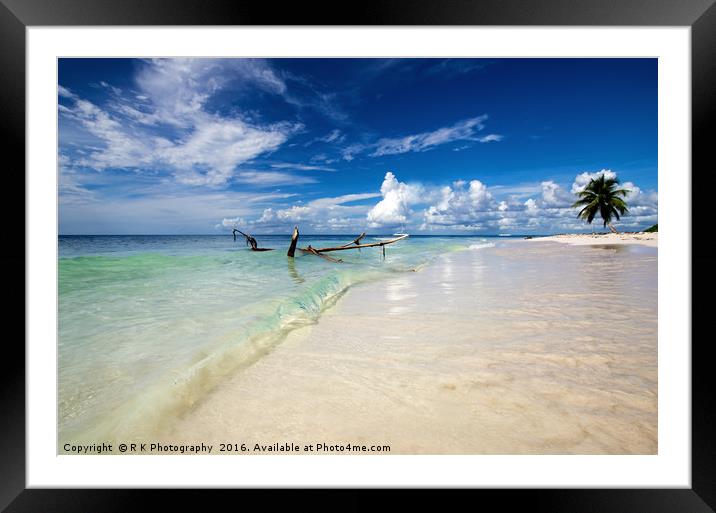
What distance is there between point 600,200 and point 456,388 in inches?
995

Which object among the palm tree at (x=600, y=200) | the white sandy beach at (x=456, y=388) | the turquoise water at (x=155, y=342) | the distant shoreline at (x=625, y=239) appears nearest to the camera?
the white sandy beach at (x=456, y=388)

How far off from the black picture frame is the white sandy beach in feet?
0.65

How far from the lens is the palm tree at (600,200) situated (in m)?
19.7

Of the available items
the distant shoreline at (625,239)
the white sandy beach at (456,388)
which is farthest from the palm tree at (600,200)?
the white sandy beach at (456,388)

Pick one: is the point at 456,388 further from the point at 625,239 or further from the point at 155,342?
the point at 625,239

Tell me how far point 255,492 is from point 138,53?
242 centimetres

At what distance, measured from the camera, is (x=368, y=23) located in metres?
1.34

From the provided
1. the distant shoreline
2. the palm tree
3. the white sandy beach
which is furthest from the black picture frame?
the palm tree

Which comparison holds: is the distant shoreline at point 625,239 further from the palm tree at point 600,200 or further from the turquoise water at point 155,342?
the turquoise water at point 155,342

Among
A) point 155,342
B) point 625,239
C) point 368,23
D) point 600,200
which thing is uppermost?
point 600,200

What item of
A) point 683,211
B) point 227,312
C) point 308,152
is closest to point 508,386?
point 683,211

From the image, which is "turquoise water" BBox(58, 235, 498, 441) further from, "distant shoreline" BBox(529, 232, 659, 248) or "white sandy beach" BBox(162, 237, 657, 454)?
"distant shoreline" BBox(529, 232, 659, 248)

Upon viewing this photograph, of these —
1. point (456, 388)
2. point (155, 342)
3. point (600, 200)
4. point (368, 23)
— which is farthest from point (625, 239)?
point (155, 342)

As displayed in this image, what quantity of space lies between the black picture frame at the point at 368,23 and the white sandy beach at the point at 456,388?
0.65 ft
